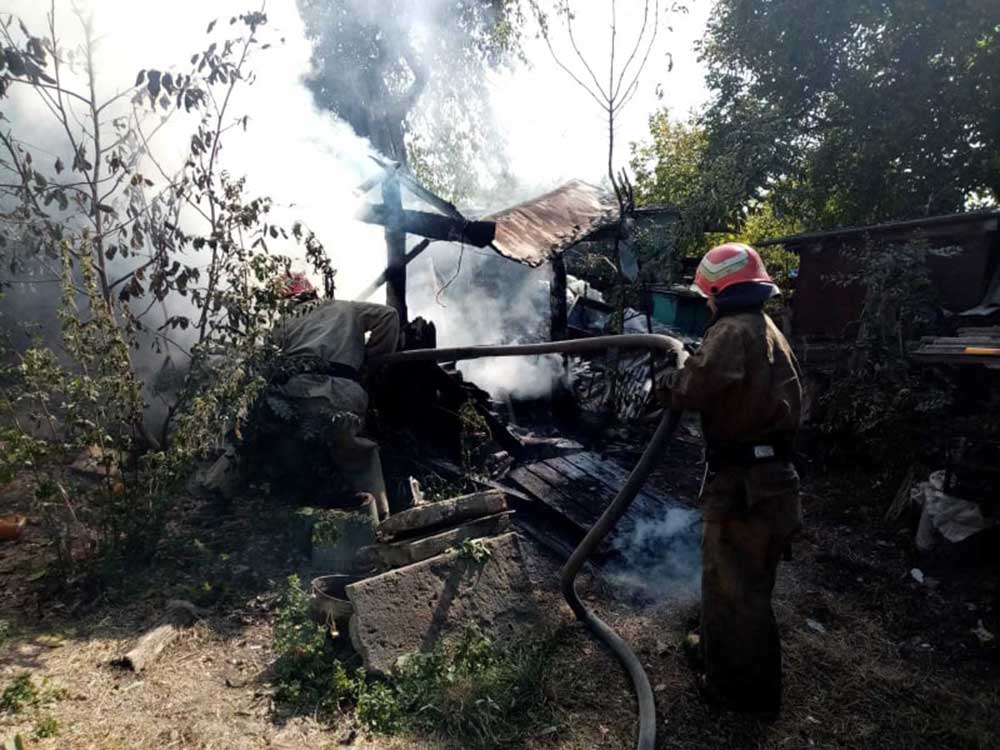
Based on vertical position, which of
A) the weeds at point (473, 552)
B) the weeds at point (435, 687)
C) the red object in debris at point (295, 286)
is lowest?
the weeds at point (435, 687)

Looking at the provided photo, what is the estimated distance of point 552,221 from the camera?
8867 millimetres

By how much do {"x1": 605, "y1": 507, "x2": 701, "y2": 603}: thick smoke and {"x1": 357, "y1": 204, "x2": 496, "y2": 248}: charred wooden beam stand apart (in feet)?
10.4

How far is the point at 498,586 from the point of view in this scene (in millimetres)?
3883

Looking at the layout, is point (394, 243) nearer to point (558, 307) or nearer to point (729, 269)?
point (558, 307)

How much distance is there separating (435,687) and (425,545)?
2.54 ft

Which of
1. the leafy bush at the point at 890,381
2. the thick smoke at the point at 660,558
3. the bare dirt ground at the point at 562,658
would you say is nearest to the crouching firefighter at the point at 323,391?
the bare dirt ground at the point at 562,658

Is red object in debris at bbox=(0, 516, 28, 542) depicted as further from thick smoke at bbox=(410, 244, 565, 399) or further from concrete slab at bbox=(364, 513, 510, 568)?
thick smoke at bbox=(410, 244, 565, 399)

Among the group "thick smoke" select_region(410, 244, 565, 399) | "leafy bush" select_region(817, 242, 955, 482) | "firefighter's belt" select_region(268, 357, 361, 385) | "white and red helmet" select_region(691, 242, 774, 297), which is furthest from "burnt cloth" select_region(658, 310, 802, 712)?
"thick smoke" select_region(410, 244, 565, 399)

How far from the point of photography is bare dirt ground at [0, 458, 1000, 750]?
3.11 m

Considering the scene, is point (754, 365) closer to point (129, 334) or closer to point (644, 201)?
point (129, 334)

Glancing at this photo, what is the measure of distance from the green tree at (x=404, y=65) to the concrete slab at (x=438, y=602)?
15.7 m

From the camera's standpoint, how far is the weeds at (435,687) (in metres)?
3.12

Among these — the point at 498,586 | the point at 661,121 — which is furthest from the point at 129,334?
the point at 661,121

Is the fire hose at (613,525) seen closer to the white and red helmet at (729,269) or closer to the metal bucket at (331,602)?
the white and red helmet at (729,269)
